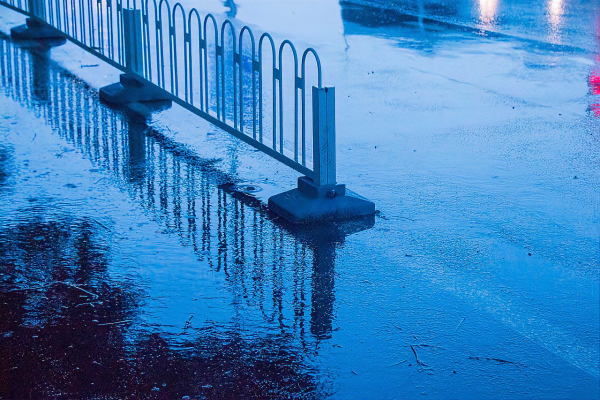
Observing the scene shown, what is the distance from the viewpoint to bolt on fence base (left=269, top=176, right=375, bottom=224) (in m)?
6.47

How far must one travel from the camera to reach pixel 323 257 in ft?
19.1

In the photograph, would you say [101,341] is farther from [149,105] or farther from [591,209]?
[149,105]

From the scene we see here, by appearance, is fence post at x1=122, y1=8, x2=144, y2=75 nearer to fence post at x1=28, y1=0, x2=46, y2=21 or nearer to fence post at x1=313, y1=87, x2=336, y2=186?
fence post at x1=28, y1=0, x2=46, y2=21

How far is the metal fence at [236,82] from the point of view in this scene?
6547 mm

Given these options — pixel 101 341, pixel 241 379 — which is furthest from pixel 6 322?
pixel 241 379

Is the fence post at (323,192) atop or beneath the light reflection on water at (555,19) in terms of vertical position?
beneath

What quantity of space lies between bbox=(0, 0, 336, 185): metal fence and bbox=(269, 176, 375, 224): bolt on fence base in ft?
0.29

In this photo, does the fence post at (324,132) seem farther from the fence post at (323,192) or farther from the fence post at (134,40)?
the fence post at (134,40)

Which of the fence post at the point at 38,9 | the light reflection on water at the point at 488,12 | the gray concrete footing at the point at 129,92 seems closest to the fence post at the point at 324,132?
the gray concrete footing at the point at 129,92

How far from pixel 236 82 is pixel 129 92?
5.11 feet

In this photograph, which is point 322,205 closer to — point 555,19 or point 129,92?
point 129,92

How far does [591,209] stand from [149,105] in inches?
208

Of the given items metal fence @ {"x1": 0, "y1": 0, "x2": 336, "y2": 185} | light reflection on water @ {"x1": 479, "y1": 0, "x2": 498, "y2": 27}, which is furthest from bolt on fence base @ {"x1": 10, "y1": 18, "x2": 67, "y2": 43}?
light reflection on water @ {"x1": 479, "y1": 0, "x2": 498, "y2": 27}

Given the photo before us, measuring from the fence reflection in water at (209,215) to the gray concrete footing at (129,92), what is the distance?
0.59ft
